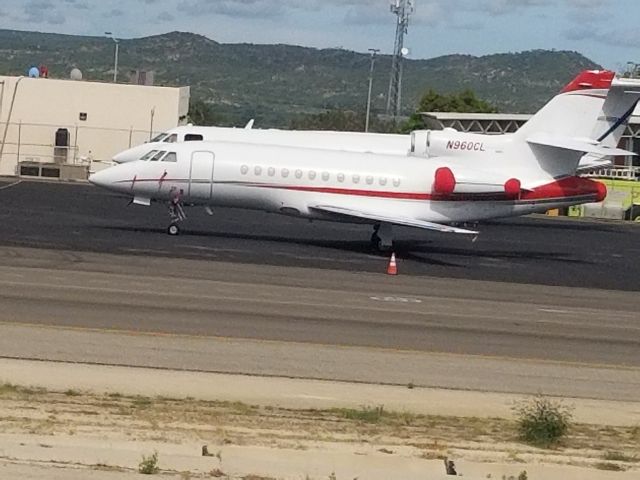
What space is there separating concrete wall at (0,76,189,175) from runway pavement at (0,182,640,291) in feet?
74.0

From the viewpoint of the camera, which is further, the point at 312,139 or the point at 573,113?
the point at 312,139

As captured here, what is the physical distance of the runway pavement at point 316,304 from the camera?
1672cm

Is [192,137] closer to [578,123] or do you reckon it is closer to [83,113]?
[578,123]

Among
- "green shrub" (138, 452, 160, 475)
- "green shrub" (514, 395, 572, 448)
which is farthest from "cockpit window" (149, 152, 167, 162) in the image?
"green shrub" (138, 452, 160, 475)

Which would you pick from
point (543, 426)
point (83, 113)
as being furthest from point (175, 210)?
point (83, 113)

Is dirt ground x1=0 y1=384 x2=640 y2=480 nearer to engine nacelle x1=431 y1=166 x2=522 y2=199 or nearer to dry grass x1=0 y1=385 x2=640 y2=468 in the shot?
dry grass x1=0 y1=385 x2=640 y2=468

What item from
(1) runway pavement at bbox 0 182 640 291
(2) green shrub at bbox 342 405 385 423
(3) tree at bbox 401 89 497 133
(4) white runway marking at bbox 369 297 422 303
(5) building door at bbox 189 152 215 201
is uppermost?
(3) tree at bbox 401 89 497 133

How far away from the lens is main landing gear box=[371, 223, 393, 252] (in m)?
33.9

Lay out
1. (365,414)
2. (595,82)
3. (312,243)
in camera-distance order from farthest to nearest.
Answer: (595,82)
(312,243)
(365,414)

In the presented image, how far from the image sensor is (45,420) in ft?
37.4

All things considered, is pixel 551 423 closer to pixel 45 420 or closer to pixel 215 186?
pixel 45 420

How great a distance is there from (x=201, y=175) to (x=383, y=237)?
202 inches

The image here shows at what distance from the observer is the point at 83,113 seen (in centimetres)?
7006

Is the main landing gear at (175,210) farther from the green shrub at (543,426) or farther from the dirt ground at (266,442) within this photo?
the green shrub at (543,426)
